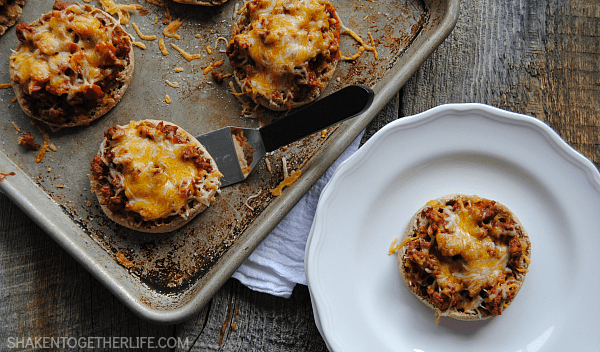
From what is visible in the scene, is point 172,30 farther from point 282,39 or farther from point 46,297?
point 46,297

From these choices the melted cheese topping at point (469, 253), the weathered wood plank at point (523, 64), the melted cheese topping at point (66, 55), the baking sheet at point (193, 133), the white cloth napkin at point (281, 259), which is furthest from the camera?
the weathered wood plank at point (523, 64)

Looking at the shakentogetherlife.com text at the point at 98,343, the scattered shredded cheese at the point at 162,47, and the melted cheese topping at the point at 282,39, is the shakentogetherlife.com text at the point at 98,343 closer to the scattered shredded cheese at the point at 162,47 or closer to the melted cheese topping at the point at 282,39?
the melted cheese topping at the point at 282,39

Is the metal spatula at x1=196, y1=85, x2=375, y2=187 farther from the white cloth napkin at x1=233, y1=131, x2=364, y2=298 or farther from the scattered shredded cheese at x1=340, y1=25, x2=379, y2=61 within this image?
the scattered shredded cheese at x1=340, y1=25, x2=379, y2=61

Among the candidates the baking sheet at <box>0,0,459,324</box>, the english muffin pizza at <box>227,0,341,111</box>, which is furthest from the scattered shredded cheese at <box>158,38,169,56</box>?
the english muffin pizza at <box>227,0,341,111</box>

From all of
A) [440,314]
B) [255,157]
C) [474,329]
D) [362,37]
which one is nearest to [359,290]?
[440,314]

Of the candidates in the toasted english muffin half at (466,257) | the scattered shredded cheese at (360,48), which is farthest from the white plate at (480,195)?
the scattered shredded cheese at (360,48)

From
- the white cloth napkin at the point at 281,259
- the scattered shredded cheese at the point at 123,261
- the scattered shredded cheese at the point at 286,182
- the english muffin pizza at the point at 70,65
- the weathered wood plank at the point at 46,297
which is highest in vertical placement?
the english muffin pizza at the point at 70,65

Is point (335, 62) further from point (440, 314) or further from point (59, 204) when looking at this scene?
point (59, 204)

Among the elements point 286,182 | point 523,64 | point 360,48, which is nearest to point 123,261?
point 286,182
